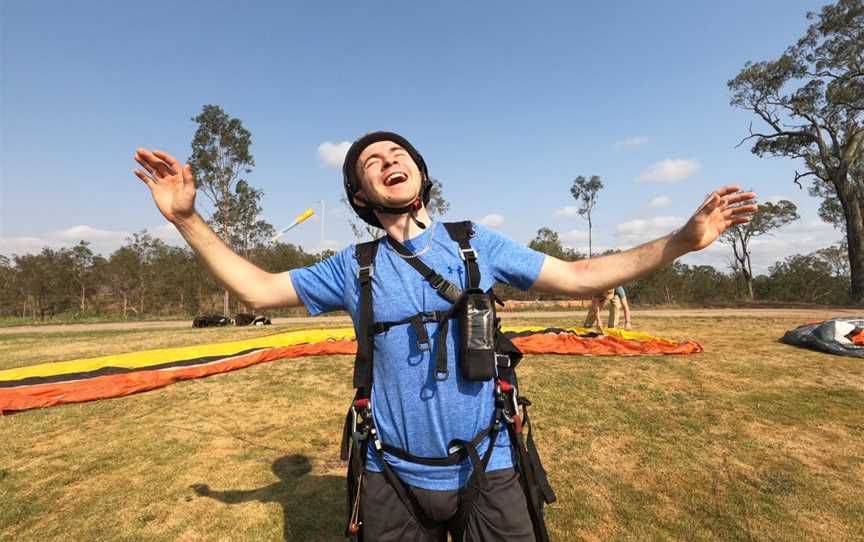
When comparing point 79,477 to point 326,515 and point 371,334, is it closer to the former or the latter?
point 326,515

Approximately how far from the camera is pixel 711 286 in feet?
146

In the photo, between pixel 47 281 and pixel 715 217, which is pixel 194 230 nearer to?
pixel 715 217

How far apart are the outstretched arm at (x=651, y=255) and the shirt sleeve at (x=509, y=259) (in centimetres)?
5

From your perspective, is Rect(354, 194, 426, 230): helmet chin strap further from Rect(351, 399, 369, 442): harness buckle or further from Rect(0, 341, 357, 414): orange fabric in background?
Rect(0, 341, 357, 414): orange fabric in background

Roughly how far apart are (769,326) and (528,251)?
1610 cm

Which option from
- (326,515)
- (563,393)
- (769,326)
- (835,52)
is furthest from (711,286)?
(326,515)

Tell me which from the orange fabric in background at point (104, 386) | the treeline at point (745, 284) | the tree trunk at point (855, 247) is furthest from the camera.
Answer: the treeline at point (745, 284)

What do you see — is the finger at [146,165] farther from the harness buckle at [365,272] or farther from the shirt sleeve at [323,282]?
the harness buckle at [365,272]

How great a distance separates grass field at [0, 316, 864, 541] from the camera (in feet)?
12.4

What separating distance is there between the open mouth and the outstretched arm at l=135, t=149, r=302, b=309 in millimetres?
805

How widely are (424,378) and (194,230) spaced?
1.41m

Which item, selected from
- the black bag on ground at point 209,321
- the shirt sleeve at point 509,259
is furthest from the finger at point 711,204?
the black bag on ground at point 209,321

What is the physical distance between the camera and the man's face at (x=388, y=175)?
2055 mm

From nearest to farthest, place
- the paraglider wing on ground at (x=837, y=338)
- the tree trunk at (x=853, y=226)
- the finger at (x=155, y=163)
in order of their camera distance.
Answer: the finger at (x=155, y=163) → the paraglider wing on ground at (x=837, y=338) → the tree trunk at (x=853, y=226)
